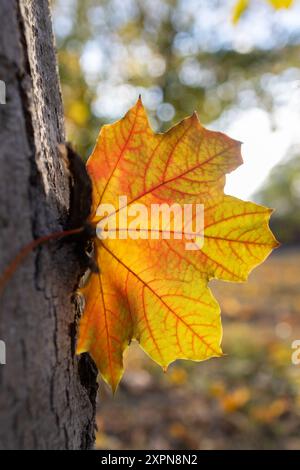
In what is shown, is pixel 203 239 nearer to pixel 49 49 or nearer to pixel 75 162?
pixel 75 162

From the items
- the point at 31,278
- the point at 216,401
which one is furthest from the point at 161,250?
the point at 216,401

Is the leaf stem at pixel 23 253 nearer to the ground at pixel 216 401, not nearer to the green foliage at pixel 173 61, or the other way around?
the ground at pixel 216 401

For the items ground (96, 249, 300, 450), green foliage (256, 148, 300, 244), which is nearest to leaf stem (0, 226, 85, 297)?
ground (96, 249, 300, 450)

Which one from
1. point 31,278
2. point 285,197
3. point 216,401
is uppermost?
point 285,197

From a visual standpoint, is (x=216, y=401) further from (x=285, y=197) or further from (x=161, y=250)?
(x=285, y=197)

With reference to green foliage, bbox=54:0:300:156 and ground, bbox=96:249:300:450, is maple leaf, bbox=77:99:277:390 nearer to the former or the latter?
ground, bbox=96:249:300:450

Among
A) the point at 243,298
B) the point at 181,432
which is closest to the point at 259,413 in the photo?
the point at 181,432
